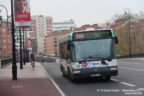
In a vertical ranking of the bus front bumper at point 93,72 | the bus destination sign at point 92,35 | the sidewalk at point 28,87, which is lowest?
the sidewalk at point 28,87

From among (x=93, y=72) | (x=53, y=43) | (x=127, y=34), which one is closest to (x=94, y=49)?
(x=93, y=72)

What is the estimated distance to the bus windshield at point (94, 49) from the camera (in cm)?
1496

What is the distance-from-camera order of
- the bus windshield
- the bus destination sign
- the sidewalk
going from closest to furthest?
the sidewalk < the bus windshield < the bus destination sign

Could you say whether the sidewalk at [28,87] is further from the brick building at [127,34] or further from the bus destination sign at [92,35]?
the brick building at [127,34]

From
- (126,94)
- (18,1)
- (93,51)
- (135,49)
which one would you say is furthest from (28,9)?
(135,49)

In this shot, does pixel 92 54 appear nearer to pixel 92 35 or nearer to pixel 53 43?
pixel 92 35

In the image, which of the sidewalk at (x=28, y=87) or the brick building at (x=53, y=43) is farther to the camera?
the brick building at (x=53, y=43)

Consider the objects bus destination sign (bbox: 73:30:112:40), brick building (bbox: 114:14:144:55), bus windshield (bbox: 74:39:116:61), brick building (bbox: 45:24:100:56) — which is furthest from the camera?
brick building (bbox: 45:24:100:56)

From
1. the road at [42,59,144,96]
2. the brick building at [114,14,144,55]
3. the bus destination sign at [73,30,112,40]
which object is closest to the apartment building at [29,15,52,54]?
the brick building at [114,14,144,55]

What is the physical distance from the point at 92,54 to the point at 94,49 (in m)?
0.29

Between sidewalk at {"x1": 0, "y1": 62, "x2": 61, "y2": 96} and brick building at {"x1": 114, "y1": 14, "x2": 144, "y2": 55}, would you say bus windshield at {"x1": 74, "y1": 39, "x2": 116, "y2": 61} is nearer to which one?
sidewalk at {"x1": 0, "y1": 62, "x2": 61, "y2": 96}

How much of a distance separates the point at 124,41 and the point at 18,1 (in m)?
57.9

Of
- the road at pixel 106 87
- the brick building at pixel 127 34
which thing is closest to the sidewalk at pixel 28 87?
the road at pixel 106 87

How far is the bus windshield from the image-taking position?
1496 centimetres
